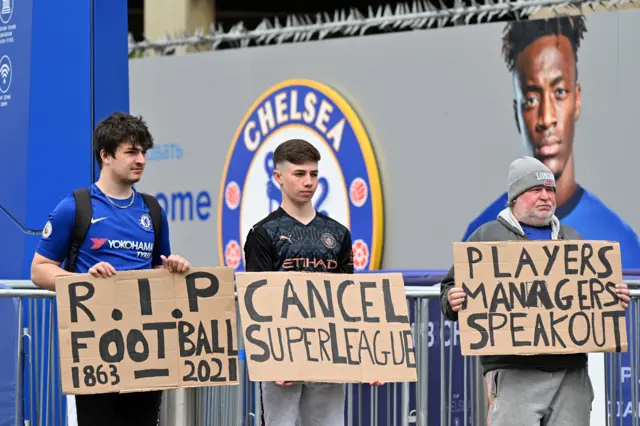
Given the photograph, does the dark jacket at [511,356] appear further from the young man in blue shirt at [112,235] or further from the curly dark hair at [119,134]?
the curly dark hair at [119,134]

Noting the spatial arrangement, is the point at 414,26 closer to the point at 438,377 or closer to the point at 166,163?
the point at 166,163

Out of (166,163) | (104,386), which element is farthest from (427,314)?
(166,163)

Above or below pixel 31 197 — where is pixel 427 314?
below

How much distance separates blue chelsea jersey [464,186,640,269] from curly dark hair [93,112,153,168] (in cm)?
543

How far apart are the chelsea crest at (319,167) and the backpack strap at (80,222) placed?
628 centimetres

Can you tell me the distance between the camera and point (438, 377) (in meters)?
7.93

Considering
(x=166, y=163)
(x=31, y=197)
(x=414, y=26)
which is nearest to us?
(x=31, y=197)

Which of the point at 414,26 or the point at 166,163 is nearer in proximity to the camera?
the point at 414,26

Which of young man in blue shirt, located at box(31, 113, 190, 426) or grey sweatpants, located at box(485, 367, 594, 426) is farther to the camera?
grey sweatpants, located at box(485, 367, 594, 426)

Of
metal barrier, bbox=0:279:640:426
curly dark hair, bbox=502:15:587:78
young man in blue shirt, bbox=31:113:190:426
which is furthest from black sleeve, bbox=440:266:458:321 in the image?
curly dark hair, bbox=502:15:587:78

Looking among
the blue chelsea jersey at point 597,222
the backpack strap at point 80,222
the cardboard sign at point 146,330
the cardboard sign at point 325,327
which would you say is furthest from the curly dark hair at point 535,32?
the backpack strap at point 80,222

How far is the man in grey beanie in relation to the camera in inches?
252

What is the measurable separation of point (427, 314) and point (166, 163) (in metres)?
6.89

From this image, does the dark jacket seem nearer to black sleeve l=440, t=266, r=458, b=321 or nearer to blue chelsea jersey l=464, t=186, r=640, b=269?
black sleeve l=440, t=266, r=458, b=321
